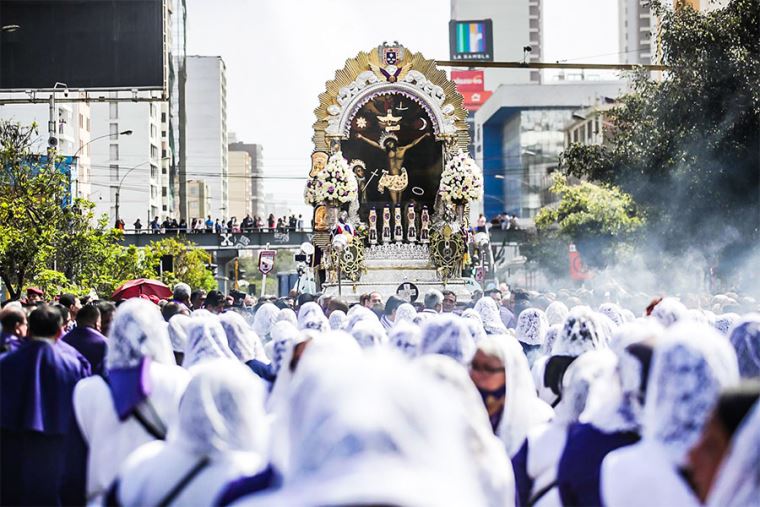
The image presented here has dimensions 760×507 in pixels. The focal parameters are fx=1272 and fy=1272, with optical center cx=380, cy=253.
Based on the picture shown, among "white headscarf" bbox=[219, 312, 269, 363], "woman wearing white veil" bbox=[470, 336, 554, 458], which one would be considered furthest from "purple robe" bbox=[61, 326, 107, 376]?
"woman wearing white veil" bbox=[470, 336, 554, 458]

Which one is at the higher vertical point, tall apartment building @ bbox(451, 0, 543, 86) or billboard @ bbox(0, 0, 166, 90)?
tall apartment building @ bbox(451, 0, 543, 86)

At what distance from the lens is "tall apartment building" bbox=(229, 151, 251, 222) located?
178 m

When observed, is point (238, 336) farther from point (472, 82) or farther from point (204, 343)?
point (472, 82)

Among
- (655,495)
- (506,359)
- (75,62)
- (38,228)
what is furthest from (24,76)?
(655,495)

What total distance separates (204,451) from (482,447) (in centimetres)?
101

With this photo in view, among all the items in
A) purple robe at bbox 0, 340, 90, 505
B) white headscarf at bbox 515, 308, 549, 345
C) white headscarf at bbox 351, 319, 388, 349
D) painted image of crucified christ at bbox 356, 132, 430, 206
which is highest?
painted image of crucified christ at bbox 356, 132, 430, 206

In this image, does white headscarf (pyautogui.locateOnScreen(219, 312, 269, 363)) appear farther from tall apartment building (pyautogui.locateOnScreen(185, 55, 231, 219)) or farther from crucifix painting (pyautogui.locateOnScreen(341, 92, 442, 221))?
tall apartment building (pyautogui.locateOnScreen(185, 55, 231, 219))

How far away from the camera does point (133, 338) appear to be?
6168mm

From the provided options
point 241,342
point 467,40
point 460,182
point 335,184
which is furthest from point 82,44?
point 467,40

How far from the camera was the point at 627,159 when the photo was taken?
28094mm

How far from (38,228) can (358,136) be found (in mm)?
9170

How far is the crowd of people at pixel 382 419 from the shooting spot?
3121 millimetres

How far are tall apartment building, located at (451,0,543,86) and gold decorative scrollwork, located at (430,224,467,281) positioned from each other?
376 feet

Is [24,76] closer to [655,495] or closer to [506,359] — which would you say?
[506,359]
